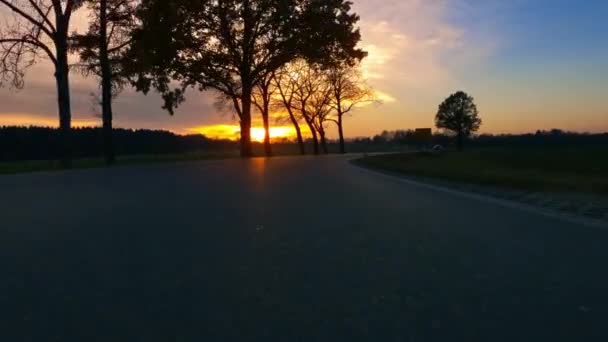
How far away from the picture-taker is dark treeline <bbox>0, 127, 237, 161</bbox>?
2189 inches

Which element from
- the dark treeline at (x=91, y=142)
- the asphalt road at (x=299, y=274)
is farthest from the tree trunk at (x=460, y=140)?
the asphalt road at (x=299, y=274)

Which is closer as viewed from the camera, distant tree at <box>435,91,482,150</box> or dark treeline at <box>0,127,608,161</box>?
dark treeline at <box>0,127,608,161</box>

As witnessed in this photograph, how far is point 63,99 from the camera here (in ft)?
78.5

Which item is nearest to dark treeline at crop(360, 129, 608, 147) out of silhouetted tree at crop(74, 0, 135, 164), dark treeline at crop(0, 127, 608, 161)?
dark treeline at crop(0, 127, 608, 161)

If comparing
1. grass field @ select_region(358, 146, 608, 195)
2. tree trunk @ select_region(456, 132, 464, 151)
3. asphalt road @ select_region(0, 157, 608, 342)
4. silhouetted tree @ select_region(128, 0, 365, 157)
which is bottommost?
asphalt road @ select_region(0, 157, 608, 342)

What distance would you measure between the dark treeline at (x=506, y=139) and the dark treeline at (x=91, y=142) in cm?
3447

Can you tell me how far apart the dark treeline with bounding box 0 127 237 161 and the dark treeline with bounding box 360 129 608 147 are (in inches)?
1357

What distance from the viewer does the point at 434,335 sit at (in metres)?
3.32

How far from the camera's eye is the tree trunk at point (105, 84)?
25.2 m

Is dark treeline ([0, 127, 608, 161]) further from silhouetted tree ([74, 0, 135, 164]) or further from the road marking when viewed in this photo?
the road marking

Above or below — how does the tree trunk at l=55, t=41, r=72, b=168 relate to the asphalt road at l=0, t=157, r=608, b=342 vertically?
above

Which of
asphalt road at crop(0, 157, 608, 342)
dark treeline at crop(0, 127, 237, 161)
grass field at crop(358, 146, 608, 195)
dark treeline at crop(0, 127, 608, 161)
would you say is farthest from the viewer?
dark treeline at crop(0, 127, 237, 161)

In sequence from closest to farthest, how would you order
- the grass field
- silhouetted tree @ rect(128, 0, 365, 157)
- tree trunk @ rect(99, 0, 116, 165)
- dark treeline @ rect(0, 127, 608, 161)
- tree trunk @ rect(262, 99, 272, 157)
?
the grass field → tree trunk @ rect(99, 0, 116, 165) → silhouetted tree @ rect(128, 0, 365, 157) → dark treeline @ rect(0, 127, 608, 161) → tree trunk @ rect(262, 99, 272, 157)

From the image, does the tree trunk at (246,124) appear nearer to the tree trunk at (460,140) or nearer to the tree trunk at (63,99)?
the tree trunk at (63,99)
